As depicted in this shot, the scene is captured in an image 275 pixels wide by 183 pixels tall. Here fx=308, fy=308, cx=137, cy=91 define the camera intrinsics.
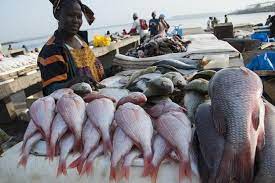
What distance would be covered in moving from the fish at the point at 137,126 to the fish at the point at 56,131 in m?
0.43

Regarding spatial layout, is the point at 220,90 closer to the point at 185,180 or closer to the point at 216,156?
the point at 216,156

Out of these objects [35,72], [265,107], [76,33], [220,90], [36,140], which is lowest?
[35,72]

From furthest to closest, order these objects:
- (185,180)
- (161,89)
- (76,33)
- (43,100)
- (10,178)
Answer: (76,33) < (161,89) < (43,100) < (10,178) < (185,180)

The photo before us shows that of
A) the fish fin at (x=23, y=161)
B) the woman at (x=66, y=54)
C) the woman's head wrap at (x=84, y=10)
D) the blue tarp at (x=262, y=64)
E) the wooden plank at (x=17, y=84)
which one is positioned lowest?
the wooden plank at (x=17, y=84)

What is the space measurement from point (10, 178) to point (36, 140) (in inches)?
13.2

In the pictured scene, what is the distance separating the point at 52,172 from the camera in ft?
7.33

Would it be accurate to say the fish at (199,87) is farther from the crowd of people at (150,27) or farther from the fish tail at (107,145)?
the crowd of people at (150,27)

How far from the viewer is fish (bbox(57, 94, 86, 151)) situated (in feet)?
7.52

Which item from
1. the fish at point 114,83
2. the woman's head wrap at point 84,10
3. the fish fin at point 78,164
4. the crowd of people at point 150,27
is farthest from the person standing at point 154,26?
the fish fin at point 78,164

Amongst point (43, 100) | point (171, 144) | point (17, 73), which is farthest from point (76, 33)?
point (17, 73)

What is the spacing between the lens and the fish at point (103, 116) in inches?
86.9

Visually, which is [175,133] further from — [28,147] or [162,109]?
[28,147]

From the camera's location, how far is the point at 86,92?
3.02m

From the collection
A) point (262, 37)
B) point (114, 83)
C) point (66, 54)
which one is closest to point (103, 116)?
point (66, 54)
